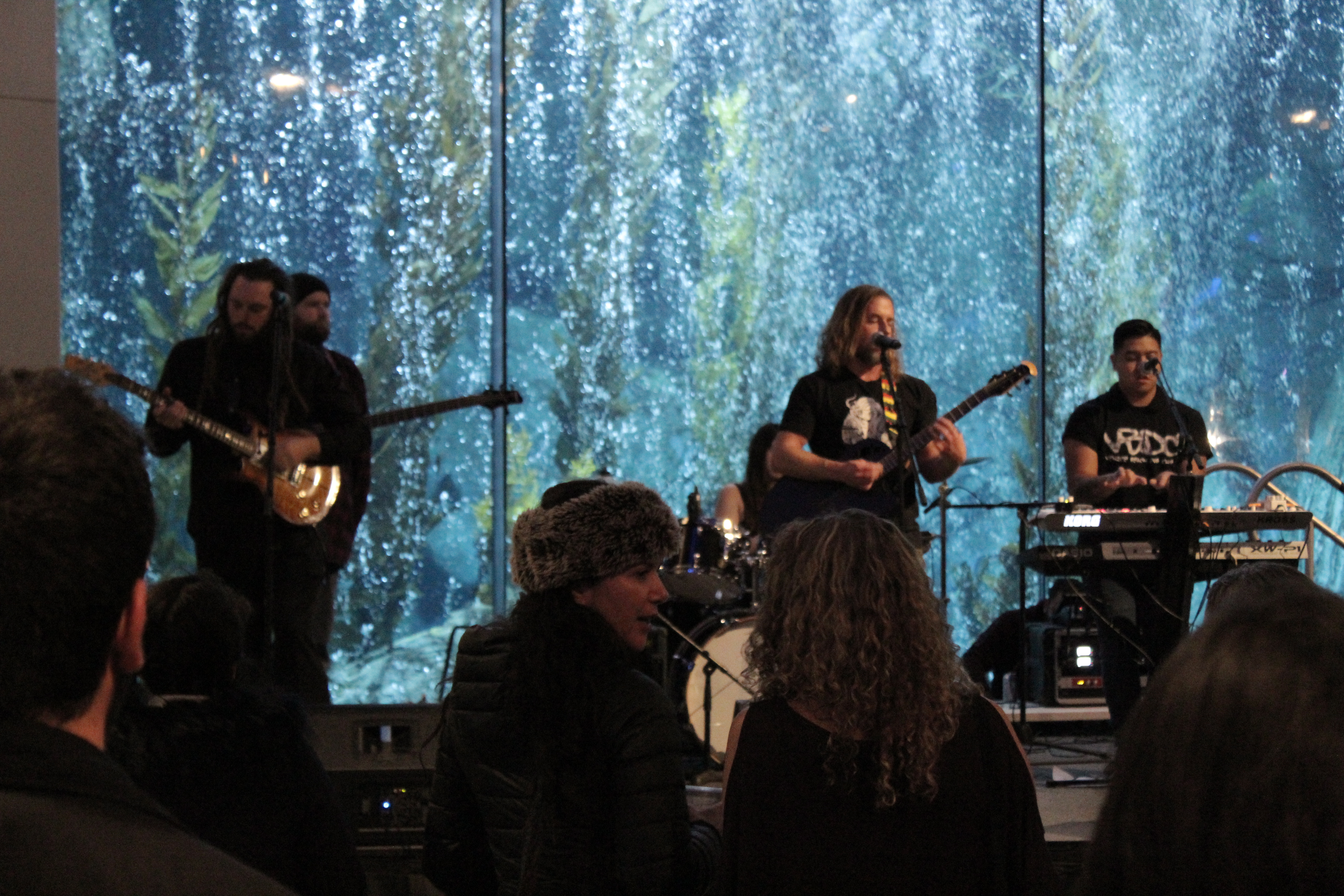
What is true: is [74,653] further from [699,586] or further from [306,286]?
[306,286]

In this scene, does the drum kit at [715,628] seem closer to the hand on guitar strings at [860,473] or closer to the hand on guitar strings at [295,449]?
the hand on guitar strings at [860,473]

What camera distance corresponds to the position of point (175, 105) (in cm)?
729

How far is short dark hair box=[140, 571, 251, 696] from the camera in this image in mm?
2211

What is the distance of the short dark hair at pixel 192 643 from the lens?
7.25 feet

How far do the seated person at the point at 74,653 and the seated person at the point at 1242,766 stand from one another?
1.86ft

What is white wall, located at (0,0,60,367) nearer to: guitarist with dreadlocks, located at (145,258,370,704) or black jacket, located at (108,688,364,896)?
guitarist with dreadlocks, located at (145,258,370,704)

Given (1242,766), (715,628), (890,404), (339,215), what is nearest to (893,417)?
(890,404)

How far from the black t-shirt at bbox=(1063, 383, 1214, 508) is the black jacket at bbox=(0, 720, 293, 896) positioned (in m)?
4.50

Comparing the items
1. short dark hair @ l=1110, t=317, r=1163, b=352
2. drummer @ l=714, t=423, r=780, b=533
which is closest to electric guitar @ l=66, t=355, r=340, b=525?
drummer @ l=714, t=423, r=780, b=533

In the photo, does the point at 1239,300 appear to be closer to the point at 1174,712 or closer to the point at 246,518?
the point at 246,518

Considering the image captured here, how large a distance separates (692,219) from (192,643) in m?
6.17

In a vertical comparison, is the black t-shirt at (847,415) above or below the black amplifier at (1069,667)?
above

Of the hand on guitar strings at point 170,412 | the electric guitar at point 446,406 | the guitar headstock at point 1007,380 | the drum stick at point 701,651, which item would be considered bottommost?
the drum stick at point 701,651

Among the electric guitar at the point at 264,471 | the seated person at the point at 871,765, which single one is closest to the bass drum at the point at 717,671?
the electric guitar at the point at 264,471
